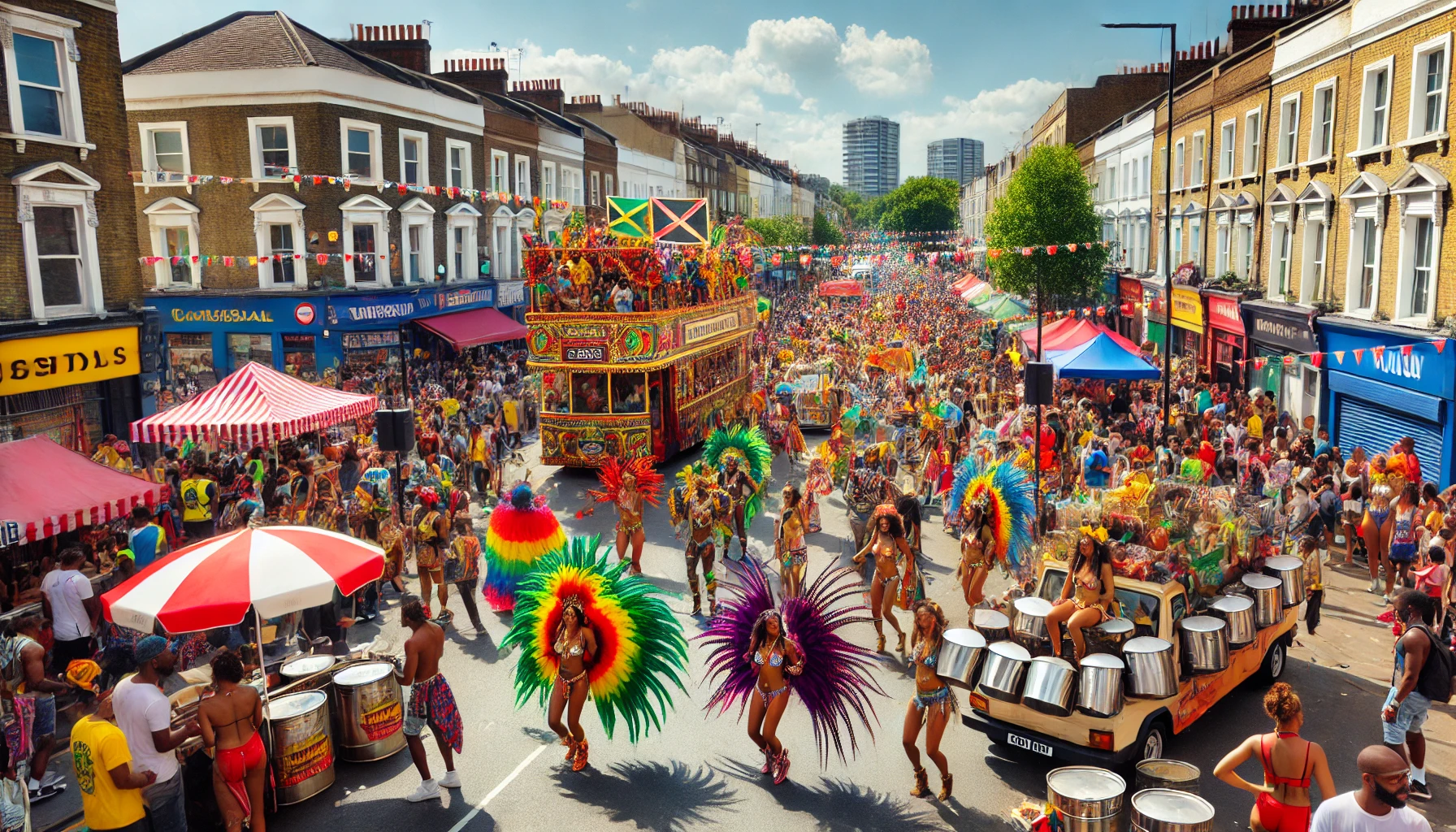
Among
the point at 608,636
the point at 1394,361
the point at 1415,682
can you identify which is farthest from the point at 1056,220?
the point at 608,636

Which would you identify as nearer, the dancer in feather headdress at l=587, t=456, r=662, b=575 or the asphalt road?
the asphalt road

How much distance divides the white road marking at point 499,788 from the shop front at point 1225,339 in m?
20.1

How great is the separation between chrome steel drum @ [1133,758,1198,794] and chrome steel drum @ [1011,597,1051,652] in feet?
4.97

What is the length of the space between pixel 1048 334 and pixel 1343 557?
11.9 metres

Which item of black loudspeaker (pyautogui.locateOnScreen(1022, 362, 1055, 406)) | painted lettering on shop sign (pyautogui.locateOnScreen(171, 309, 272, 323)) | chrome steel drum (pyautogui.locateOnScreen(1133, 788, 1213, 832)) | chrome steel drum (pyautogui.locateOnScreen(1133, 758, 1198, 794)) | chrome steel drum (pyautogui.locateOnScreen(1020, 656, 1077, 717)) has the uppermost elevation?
painted lettering on shop sign (pyautogui.locateOnScreen(171, 309, 272, 323))

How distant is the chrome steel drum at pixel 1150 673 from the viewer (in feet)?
23.9

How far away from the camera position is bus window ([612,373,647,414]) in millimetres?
18688

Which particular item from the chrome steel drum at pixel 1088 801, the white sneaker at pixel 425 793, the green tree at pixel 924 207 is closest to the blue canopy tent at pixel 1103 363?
the chrome steel drum at pixel 1088 801

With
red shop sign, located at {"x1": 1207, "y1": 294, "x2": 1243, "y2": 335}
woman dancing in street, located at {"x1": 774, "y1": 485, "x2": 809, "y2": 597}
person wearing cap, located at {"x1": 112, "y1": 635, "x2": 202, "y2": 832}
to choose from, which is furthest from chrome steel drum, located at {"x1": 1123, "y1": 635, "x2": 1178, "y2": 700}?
red shop sign, located at {"x1": 1207, "y1": 294, "x2": 1243, "y2": 335}

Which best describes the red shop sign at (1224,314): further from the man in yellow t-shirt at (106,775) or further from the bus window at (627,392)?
the man in yellow t-shirt at (106,775)

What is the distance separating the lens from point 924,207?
106438 millimetres

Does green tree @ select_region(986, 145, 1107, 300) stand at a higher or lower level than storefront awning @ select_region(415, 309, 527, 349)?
higher

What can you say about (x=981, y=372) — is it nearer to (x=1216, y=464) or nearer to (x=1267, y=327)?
(x=1267, y=327)

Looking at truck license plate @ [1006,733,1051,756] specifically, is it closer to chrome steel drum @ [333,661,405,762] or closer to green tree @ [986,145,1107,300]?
chrome steel drum @ [333,661,405,762]
